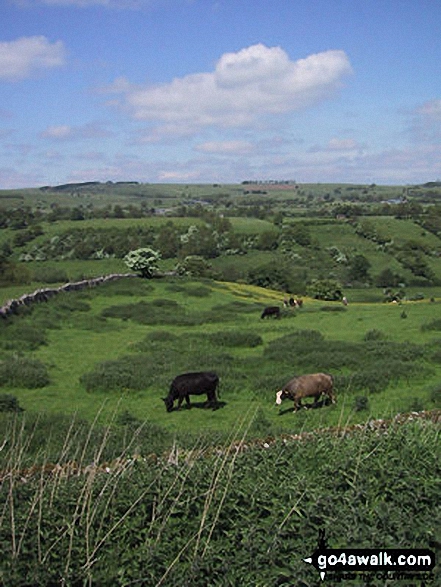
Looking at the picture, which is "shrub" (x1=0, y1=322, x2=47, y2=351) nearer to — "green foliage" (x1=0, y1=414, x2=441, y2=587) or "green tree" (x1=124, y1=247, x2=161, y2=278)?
"green foliage" (x1=0, y1=414, x2=441, y2=587)

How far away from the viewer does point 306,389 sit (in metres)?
18.6

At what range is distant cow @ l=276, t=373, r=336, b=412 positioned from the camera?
60.9ft

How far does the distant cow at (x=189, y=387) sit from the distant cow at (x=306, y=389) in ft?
7.03

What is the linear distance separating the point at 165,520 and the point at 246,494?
4.78 ft

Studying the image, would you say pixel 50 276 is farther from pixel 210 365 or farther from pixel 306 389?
pixel 306 389

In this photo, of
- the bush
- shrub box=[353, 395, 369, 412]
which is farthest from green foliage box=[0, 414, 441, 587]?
the bush

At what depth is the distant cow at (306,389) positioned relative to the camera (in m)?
18.6

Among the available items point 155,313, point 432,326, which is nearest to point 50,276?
point 155,313

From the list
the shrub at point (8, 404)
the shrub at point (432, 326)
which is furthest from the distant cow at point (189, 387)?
the shrub at point (432, 326)

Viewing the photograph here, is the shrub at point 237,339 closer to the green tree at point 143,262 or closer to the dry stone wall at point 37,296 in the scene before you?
the dry stone wall at point 37,296

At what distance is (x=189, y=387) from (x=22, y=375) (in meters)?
7.33

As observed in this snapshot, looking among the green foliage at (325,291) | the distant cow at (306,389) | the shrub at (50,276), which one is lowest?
the green foliage at (325,291)

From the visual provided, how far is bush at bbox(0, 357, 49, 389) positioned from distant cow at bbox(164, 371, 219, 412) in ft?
19.8

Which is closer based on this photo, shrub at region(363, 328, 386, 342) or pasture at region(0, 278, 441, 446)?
pasture at region(0, 278, 441, 446)
